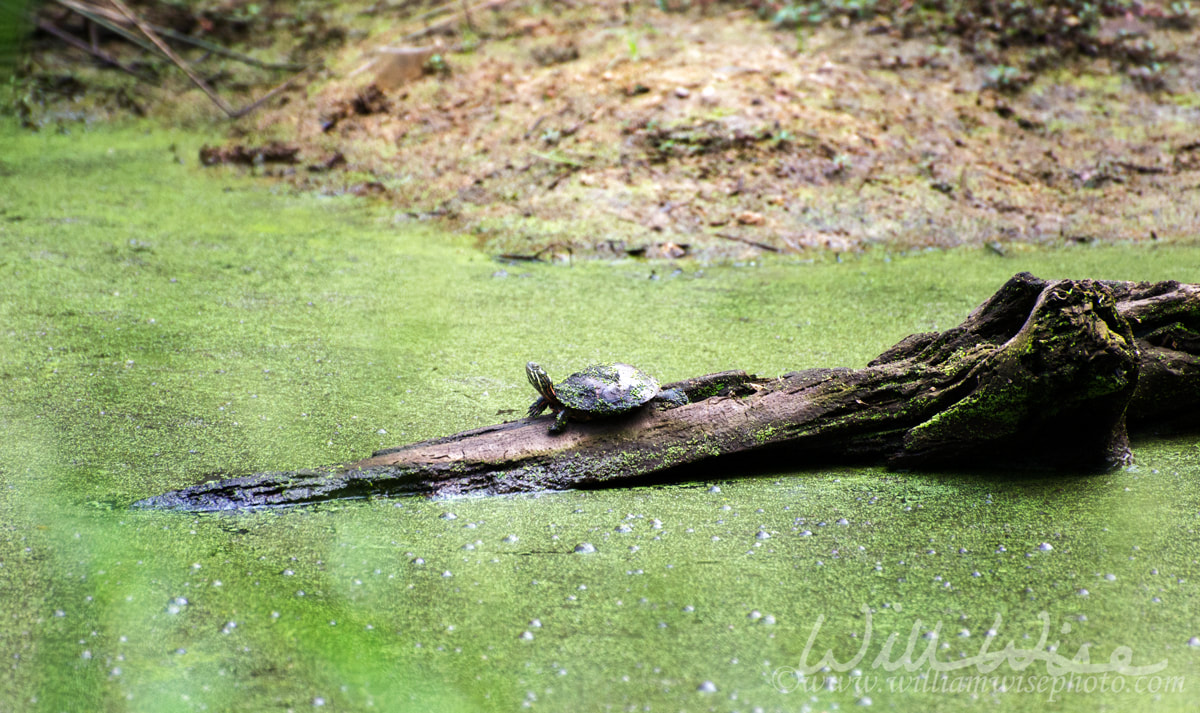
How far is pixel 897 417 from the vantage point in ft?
7.27

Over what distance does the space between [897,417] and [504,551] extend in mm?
1031

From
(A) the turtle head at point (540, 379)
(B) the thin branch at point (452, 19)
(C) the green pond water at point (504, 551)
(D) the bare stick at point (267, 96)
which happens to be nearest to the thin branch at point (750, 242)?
(C) the green pond water at point (504, 551)

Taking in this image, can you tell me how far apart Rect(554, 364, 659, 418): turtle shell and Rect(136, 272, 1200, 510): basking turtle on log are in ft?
0.07

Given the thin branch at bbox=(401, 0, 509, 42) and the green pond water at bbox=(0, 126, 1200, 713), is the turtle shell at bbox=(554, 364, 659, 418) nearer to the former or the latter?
the green pond water at bbox=(0, 126, 1200, 713)

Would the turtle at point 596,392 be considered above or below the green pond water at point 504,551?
above

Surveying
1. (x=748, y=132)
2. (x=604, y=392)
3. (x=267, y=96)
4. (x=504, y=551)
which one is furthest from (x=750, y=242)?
(x=267, y=96)

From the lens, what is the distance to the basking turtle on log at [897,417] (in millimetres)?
2064

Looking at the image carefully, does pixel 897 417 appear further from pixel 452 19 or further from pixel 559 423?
pixel 452 19

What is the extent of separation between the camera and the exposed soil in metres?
4.07

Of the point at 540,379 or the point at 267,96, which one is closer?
the point at 540,379

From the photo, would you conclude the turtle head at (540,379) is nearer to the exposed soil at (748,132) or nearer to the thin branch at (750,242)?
the exposed soil at (748,132)

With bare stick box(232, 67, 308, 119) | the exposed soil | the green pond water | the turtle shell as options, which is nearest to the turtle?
the turtle shell

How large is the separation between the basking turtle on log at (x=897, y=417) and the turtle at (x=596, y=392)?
2 cm

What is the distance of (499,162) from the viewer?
180 inches
